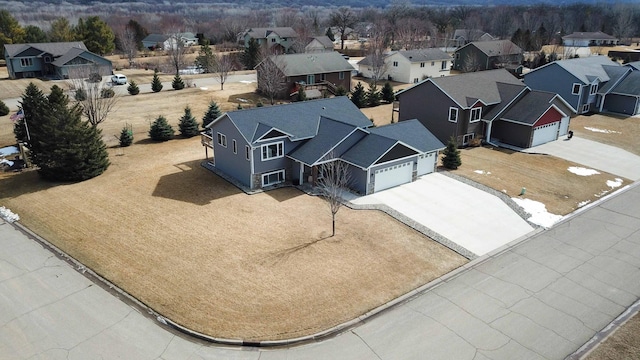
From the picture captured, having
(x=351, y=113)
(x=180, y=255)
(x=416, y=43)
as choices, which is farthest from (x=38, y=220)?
(x=416, y=43)

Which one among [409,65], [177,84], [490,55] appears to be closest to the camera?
[177,84]

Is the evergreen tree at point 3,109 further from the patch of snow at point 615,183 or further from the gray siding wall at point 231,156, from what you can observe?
the patch of snow at point 615,183

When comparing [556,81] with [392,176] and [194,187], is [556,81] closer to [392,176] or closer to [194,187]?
[392,176]

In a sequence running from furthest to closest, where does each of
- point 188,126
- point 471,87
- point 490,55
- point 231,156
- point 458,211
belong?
point 490,55, point 471,87, point 188,126, point 231,156, point 458,211

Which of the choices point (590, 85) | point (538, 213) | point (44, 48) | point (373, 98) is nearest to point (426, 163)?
point (538, 213)

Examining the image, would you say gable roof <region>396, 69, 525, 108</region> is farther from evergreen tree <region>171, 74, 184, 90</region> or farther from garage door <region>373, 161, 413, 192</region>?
evergreen tree <region>171, 74, 184, 90</region>

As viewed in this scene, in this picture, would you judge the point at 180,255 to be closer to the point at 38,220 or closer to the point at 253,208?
the point at 253,208
